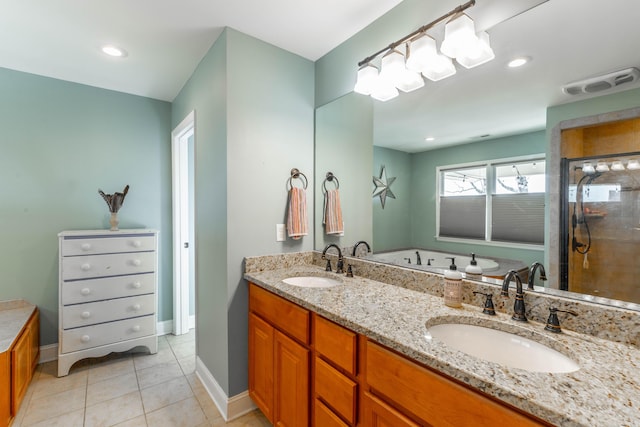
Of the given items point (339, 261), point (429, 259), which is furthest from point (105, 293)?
point (429, 259)

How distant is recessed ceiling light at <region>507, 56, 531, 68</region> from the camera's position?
121cm

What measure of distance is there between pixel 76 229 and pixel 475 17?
3.42 m

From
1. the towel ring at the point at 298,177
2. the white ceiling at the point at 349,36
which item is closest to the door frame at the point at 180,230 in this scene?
the white ceiling at the point at 349,36

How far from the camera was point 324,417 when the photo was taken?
1.26 meters

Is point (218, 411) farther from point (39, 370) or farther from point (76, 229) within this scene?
point (76, 229)

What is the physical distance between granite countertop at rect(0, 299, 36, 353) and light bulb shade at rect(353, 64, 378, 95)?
2640 mm

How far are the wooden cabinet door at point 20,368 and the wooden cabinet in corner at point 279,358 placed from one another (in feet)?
4.73

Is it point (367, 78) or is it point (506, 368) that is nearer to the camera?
point (506, 368)

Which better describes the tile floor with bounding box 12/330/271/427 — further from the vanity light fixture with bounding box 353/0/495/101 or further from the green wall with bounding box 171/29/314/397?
the vanity light fixture with bounding box 353/0/495/101

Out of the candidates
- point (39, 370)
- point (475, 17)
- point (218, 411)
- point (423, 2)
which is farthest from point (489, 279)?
point (39, 370)

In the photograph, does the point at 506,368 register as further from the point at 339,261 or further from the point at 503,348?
the point at 339,261

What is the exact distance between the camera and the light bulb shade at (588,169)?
1.04 meters

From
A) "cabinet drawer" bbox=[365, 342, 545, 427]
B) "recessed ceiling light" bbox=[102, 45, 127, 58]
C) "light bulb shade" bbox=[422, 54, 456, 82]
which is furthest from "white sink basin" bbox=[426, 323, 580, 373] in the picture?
"recessed ceiling light" bbox=[102, 45, 127, 58]

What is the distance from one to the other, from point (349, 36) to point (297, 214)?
49.1 inches
